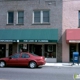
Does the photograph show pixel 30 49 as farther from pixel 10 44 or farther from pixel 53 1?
pixel 53 1

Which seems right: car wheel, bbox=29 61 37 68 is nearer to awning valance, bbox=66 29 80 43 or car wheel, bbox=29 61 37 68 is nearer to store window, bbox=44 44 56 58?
awning valance, bbox=66 29 80 43

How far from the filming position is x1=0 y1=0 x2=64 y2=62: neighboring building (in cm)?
2420

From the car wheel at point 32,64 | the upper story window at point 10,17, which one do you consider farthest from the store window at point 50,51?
the car wheel at point 32,64

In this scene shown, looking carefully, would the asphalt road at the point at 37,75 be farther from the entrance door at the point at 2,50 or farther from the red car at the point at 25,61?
the entrance door at the point at 2,50

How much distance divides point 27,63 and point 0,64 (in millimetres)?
2656

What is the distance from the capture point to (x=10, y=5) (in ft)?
84.2

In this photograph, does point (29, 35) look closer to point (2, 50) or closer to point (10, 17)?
point (10, 17)

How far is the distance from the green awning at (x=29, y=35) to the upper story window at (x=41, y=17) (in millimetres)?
1426

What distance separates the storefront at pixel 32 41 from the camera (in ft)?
77.7

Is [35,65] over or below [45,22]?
below

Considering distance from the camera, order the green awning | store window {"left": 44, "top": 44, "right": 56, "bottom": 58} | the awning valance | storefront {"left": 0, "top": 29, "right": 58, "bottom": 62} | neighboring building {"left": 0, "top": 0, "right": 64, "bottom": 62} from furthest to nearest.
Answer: store window {"left": 44, "top": 44, "right": 56, "bottom": 58}
neighboring building {"left": 0, "top": 0, "right": 64, "bottom": 62}
storefront {"left": 0, "top": 29, "right": 58, "bottom": 62}
the green awning
the awning valance

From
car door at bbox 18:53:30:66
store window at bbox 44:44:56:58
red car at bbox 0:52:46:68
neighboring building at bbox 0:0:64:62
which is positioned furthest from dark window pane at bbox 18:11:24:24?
car door at bbox 18:53:30:66

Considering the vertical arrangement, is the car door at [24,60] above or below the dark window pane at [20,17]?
below

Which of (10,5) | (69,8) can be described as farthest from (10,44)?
(69,8)
